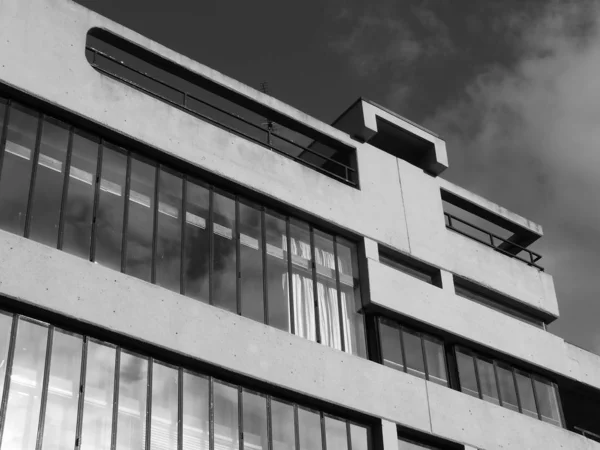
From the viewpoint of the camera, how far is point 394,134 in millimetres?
27844

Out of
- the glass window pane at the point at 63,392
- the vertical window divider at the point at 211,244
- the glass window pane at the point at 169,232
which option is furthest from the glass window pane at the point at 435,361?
the glass window pane at the point at 63,392

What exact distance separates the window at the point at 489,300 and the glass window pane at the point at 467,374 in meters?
2.05

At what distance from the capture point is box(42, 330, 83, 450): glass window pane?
1728cm

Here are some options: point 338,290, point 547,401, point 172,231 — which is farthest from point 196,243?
point 547,401

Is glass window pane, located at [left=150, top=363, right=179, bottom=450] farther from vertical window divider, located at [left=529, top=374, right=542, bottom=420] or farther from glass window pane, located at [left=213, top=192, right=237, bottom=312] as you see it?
vertical window divider, located at [left=529, top=374, right=542, bottom=420]

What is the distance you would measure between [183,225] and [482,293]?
392 inches

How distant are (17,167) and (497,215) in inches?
606

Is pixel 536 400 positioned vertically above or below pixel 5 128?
below

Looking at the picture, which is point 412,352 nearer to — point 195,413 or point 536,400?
point 536,400

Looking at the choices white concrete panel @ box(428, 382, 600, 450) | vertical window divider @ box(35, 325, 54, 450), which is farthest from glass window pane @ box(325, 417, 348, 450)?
vertical window divider @ box(35, 325, 54, 450)

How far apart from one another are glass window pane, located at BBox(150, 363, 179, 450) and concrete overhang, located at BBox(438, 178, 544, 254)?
454 inches

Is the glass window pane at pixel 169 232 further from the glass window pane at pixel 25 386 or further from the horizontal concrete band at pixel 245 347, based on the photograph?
the glass window pane at pixel 25 386

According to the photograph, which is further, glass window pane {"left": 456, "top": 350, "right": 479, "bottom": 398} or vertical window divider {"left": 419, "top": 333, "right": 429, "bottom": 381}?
glass window pane {"left": 456, "top": 350, "right": 479, "bottom": 398}

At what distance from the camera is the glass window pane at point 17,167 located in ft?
61.7
